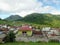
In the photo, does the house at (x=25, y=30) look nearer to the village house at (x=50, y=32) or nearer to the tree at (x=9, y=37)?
the tree at (x=9, y=37)

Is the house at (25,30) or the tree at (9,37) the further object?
the house at (25,30)

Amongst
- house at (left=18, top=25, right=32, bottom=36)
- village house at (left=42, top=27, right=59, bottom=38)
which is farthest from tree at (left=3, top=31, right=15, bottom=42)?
village house at (left=42, top=27, right=59, bottom=38)

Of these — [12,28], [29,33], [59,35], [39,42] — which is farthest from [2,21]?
[59,35]

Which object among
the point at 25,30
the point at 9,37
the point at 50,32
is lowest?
the point at 9,37

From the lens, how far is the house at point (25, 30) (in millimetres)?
7527

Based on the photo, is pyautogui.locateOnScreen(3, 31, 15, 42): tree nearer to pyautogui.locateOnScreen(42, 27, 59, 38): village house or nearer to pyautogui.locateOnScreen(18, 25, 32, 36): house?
pyautogui.locateOnScreen(18, 25, 32, 36): house

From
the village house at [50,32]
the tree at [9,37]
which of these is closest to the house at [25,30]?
the tree at [9,37]

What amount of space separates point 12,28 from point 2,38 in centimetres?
51

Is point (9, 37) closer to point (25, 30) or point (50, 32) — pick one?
point (25, 30)

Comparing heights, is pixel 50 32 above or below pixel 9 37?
above

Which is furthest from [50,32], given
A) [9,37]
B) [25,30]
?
[9,37]

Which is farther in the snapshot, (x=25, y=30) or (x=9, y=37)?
(x=25, y=30)

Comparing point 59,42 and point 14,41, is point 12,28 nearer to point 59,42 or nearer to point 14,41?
point 14,41

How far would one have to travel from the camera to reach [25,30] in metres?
7.61
